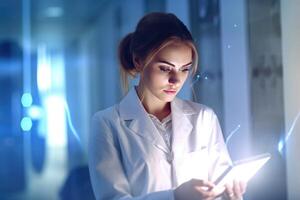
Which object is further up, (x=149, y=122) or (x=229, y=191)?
(x=149, y=122)

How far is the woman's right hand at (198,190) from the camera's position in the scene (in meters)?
0.91

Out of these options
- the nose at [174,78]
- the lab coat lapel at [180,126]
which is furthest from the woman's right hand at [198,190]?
the nose at [174,78]

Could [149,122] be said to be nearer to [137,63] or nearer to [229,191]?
[137,63]

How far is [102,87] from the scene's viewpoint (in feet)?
4.26

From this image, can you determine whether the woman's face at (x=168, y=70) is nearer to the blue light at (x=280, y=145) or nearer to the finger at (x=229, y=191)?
the finger at (x=229, y=191)

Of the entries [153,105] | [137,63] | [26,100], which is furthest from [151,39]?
[26,100]

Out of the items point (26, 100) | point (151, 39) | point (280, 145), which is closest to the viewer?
point (151, 39)

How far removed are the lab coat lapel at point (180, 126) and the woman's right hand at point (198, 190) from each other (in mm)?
144

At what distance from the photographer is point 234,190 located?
100cm

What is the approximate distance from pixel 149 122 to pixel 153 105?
55mm

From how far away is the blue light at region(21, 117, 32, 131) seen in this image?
1285 millimetres

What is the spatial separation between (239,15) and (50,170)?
0.75 meters

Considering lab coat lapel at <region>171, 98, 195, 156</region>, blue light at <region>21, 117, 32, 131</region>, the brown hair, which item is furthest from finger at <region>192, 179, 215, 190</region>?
blue light at <region>21, 117, 32, 131</region>

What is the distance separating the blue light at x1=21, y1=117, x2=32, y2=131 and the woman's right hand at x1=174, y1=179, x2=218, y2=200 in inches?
22.0
